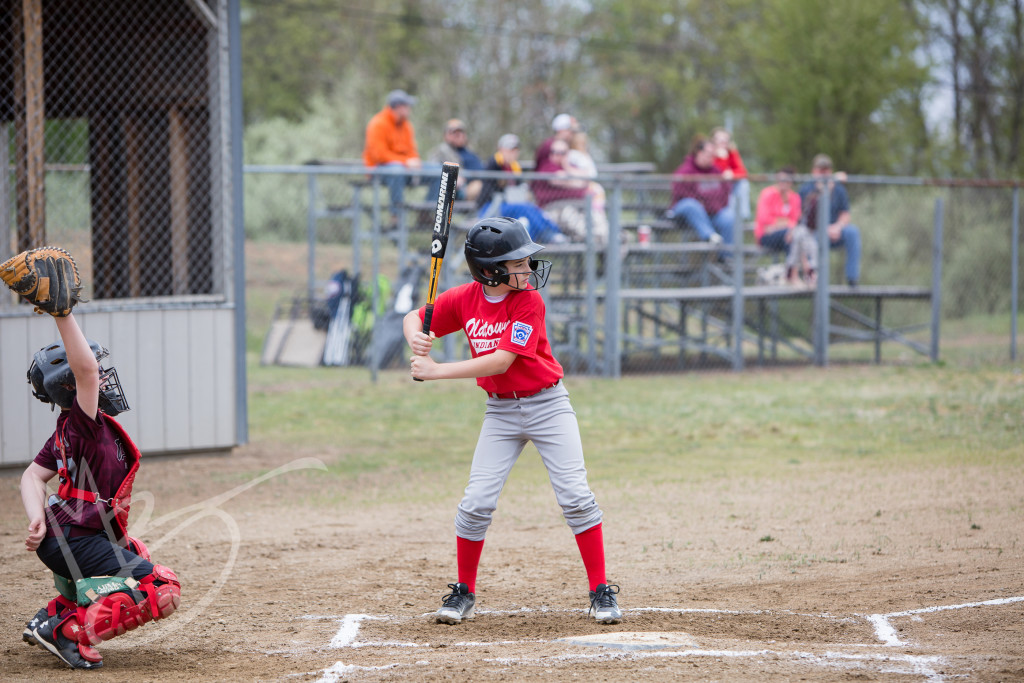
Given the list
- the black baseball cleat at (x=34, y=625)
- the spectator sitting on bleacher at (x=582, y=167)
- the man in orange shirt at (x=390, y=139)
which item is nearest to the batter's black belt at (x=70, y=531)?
the black baseball cleat at (x=34, y=625)

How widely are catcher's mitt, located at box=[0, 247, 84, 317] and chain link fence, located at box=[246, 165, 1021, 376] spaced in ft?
24.1

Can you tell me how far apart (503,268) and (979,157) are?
22.3 meters

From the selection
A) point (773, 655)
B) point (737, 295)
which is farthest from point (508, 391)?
point (737, 295)

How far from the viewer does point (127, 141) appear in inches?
412

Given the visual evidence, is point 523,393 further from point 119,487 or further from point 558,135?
point 558,135

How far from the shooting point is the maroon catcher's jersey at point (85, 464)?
157 inches

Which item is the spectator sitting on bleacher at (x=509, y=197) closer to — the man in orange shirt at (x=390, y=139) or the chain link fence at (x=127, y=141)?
the man in orange shirt at (x=390, y=139)

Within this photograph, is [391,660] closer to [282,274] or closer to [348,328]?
[348,328]

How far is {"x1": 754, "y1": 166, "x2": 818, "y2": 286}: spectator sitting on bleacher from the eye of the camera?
14.0 meters

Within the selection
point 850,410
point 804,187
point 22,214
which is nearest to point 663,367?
point 804,187

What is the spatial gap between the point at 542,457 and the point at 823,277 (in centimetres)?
1027

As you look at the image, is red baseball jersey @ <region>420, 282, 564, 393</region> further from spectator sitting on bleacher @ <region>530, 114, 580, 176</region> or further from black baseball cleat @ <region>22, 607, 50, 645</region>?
spectator sitting on bleacher @ <region>530, 114, 580, 176</region>

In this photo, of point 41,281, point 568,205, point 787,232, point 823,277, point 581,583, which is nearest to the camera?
point 41,281

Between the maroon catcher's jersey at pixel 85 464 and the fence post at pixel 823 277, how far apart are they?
37.7ft
